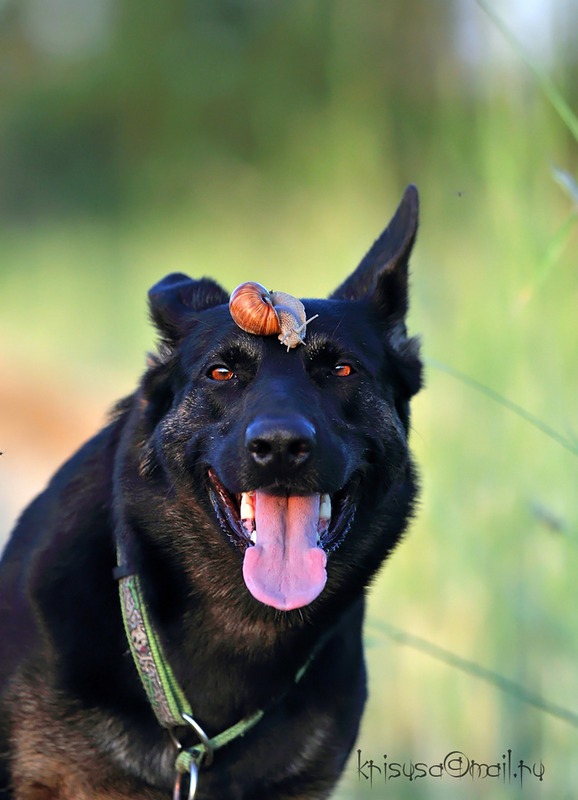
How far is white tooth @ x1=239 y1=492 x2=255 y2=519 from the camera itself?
8.56ft

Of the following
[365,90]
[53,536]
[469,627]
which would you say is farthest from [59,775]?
[365,90]

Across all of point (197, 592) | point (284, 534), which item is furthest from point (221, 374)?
point (197, 592)

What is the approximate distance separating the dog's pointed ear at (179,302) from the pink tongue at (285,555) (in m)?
0.65

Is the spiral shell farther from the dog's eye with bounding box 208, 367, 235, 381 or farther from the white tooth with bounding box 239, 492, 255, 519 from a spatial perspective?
the white tooth with bounding box 239, 492, 255, 519

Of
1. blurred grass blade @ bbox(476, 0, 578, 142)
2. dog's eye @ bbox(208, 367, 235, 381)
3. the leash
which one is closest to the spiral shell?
dog's eye @ bbox(208, 367, 235, 381)

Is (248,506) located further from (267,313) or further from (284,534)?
(267,313)

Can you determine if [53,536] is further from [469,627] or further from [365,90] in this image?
[365,90]

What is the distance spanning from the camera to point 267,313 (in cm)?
266

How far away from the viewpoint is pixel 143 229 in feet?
29.0

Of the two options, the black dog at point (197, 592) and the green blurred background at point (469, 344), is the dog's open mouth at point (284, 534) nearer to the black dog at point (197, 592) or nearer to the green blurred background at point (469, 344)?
the black dog at point (197, 592)

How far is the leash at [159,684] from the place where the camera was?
2.73 meters

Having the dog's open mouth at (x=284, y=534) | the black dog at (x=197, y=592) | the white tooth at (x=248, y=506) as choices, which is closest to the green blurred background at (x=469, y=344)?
the black dog at (x=197, y=592)

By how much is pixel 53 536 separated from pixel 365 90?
245cm

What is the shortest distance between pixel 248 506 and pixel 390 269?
86 centimetres
